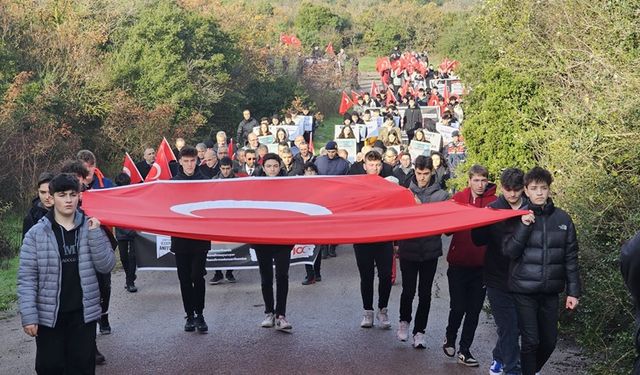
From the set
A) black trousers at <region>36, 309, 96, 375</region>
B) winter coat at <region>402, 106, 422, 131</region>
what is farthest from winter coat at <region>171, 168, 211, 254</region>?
winter coat at <region>402, 106, 422, 131</region>

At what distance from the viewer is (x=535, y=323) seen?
7316mm

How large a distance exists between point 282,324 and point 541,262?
3.35 meters

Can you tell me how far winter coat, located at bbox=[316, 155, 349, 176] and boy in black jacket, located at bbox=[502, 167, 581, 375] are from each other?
6955 millimetres

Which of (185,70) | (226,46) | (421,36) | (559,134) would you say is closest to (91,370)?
(559,134)

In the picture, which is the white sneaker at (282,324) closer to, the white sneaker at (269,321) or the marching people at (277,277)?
the marching people at (277,277)

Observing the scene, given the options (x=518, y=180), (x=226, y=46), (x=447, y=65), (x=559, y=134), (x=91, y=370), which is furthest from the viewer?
(x=447, y=65)

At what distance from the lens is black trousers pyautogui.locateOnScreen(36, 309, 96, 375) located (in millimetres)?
6711

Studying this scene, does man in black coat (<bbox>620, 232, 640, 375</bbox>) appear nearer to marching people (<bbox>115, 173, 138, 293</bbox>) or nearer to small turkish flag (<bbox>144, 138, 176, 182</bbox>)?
marching people (<bbox>115, 173, 138, 293</bbox>)

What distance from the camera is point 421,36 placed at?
73.1 m

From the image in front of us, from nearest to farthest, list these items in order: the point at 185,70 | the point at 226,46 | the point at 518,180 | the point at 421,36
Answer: the point at 518,180, the point at 185,70, the point at 226,46, the point at 421,36

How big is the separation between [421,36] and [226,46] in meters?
41.8

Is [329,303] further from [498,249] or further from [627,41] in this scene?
[627,41]

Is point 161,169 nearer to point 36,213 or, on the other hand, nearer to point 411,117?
point 36,213

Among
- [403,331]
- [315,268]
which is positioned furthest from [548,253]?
[315,268]
